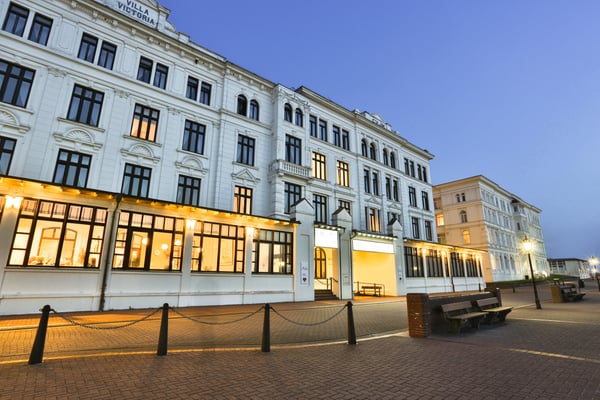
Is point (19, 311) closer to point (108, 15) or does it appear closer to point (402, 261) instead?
point (108, 15)

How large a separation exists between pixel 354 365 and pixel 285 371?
144 cm

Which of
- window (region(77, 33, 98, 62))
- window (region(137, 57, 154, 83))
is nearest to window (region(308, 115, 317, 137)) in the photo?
window (region(137, 57, 154, 83))

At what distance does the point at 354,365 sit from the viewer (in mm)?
5988

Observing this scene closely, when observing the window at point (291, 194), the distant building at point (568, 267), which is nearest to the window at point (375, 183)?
the window at point (291, 194)

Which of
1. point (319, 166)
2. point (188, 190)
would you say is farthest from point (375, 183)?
point (188, 190)

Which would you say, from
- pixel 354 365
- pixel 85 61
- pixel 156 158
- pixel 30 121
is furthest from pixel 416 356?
pixel 85 61

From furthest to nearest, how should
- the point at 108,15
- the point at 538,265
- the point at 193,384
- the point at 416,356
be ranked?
1. the point at 538,265
2. the point at 108,15
3. the point at 416,356
4. the point at 193,384

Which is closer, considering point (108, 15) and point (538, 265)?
point (108, 15)

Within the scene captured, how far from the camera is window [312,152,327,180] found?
25.9m

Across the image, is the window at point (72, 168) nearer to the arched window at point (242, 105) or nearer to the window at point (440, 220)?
the arched window at point (242, 105)

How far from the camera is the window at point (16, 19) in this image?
15.1 meters

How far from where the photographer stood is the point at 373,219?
29547 mm

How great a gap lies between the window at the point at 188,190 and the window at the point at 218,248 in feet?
8.80

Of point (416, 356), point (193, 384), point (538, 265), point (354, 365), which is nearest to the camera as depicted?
point (193, 384)
